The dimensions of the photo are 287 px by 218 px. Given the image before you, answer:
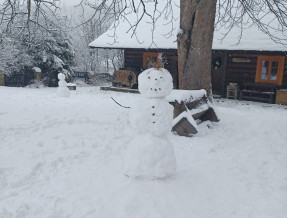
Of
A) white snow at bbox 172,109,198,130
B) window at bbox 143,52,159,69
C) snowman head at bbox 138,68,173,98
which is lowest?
white snow at bbox 172,109,198,130

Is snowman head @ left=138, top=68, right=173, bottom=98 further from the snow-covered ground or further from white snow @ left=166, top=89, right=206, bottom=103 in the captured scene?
white snow @ left=166, top=89, right=206, bottom=103

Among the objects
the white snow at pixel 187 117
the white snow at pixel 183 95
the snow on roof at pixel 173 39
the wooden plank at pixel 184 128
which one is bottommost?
the wooden plank at pixel 184 128

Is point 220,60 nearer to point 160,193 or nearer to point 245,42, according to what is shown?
point 245,42

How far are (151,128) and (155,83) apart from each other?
612 millimetres

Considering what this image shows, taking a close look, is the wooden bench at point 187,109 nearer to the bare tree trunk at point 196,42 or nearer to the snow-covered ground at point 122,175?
the snow-covered ground at point 122,175

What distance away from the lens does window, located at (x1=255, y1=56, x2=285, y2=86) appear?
40.7ft

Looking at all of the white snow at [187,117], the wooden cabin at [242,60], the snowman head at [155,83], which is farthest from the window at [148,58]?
the snowman head at [155,83]

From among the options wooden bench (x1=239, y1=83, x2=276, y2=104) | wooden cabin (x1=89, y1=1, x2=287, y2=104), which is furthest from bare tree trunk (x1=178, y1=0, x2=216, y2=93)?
wooden bench (x1=239, y1=83, x2=276, y2=104)

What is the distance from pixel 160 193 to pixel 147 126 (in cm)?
89

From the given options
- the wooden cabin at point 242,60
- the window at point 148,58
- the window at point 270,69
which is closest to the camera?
the wooden cabin at point 242,60

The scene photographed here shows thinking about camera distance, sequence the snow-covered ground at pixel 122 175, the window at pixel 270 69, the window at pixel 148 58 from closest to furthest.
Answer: the snow-covered ground at pixel 122 175 < the window at pixel 270 69 < the window at pixel 148 58

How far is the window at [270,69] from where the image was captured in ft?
40.7

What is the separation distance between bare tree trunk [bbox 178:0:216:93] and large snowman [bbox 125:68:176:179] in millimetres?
3529

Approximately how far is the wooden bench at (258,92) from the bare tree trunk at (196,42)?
591 cm
